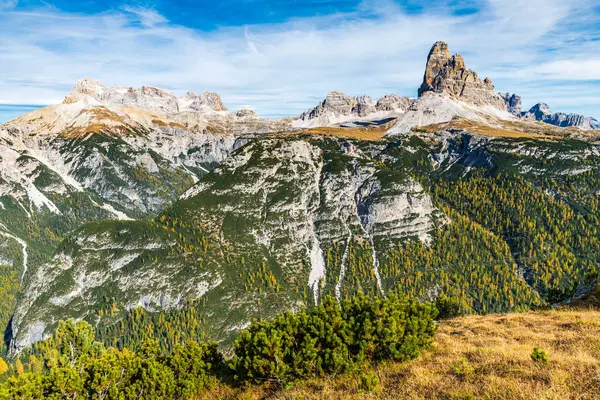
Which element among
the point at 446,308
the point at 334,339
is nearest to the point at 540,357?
the point at 334,339

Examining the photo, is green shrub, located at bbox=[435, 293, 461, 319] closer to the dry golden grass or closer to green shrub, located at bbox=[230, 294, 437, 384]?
the dry golden grass

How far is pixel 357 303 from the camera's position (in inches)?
1305

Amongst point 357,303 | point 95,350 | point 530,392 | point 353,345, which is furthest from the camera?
point 95,350

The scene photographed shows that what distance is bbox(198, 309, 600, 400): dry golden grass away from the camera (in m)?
16.8

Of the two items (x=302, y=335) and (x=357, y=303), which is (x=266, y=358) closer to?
(x=302, y=335)

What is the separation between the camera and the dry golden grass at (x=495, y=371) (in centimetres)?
1680

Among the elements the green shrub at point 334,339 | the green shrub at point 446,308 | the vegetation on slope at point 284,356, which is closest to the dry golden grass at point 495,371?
the green shrub at point 334,339

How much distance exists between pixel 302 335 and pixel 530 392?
2080 cm

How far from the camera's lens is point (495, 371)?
65.2 ft

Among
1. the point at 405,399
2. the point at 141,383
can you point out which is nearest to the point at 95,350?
the point at 141,383

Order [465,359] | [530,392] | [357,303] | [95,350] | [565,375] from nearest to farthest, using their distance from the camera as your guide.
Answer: [530,392], [565,375], [465,359], [357,303], [95,350]

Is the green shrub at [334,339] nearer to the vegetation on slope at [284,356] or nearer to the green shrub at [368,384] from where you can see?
the vegetation on slope at [284,356]

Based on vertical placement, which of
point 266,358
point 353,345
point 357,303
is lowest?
point 266,358

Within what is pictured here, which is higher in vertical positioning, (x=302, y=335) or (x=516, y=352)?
(x=516, y=352)
